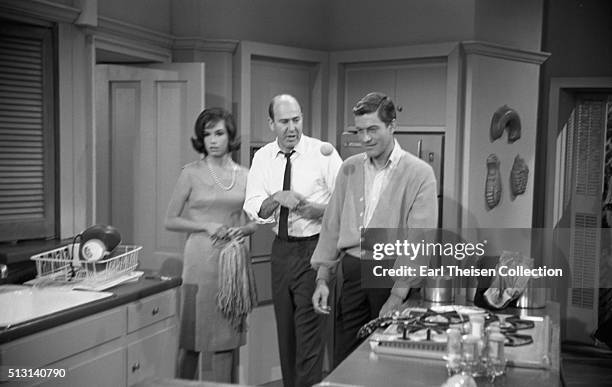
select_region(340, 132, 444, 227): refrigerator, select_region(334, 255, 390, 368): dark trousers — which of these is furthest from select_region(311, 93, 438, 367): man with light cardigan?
select_region(340, 132, 444, 227): refrigerator

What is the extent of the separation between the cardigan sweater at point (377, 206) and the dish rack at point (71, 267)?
583mm

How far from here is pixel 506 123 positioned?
2.35 metres

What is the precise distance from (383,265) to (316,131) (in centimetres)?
67

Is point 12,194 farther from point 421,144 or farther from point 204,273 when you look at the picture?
point 421,144

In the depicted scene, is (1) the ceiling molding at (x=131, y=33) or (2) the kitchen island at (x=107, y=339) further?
(1) the ceiling molding at (x=131, y=33)

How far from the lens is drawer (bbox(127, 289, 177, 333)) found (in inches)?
80.4

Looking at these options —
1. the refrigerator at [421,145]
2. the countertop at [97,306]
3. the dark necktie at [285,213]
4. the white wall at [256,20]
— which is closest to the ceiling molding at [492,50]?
the refrigerator at [421,145]

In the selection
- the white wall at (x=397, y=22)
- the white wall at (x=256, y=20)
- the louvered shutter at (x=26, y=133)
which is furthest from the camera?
the white wall at (x=256, y=20)

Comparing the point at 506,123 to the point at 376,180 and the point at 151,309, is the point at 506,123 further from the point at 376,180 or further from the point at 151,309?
the point at 151,309

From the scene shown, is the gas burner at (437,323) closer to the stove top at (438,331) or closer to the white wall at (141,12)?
the stove top at (438,331)

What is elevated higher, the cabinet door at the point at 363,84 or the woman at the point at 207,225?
the cabinet door at the point at 363,84

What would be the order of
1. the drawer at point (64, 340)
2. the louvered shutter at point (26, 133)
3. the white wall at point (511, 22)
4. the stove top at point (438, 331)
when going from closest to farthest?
the stove top at point (438, 331), the drawer at point (64, 340), the louvered shutter at point (26, 133), the white wall at point (511, 22)

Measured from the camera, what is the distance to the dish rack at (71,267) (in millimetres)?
2066

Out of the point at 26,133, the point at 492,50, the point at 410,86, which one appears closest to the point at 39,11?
the point at 26,133
